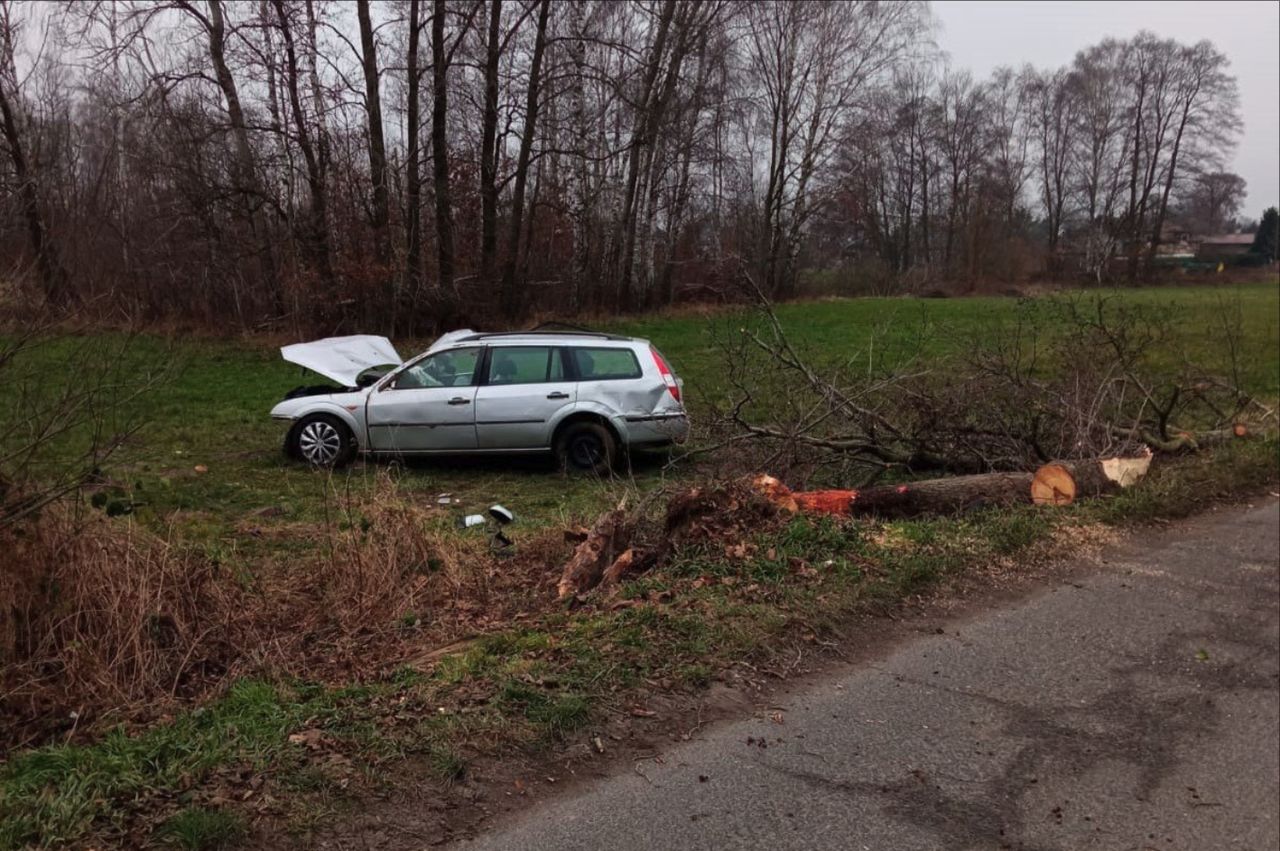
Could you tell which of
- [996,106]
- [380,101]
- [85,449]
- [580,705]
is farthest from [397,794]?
[996,106]

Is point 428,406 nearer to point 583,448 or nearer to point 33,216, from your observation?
point 583,448

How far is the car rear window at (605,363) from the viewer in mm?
10359

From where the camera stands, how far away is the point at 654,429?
1023cm

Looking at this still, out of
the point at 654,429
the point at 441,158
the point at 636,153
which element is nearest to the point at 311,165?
the point at 441,158

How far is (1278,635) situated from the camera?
17.0 ft

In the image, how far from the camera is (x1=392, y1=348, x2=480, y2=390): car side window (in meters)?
10.5

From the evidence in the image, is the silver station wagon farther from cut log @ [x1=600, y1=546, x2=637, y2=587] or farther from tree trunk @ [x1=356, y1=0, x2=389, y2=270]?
tree trunk @ [x1=356, y1=0, x2=389, y2=270]

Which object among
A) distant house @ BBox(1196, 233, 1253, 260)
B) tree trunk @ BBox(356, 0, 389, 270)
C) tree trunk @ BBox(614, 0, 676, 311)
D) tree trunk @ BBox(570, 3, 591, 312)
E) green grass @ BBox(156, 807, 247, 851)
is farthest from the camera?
distant house @ BBox(1196, 233, 1253, 260)

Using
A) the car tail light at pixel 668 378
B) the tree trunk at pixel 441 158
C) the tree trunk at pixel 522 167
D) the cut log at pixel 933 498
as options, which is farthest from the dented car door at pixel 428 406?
the tree trunk at pixel 522 167

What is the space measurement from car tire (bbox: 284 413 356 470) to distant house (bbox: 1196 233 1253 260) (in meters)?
88.9

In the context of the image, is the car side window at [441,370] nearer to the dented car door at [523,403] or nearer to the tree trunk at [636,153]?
the dented car door at [523,403]

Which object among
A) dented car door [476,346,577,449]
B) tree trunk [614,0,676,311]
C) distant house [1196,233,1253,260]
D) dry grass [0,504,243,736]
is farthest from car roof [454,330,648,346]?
distant house [1196,233,1253,260]

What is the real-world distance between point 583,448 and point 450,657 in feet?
20.3

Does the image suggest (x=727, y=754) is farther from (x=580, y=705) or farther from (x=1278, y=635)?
(x=1278, y=635)
